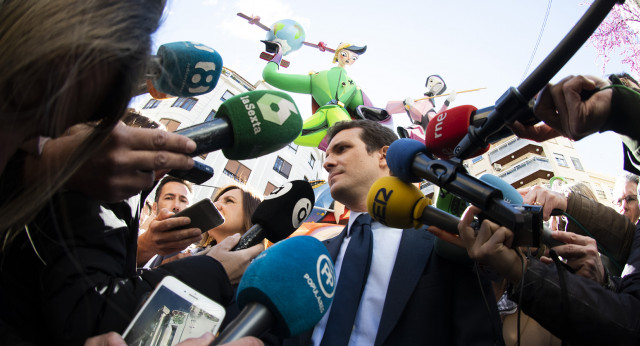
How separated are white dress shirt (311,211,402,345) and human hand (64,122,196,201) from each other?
1.03 m

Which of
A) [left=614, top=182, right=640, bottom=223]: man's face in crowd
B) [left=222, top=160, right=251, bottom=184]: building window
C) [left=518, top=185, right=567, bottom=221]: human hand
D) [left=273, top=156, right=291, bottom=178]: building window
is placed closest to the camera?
[left=518, top=185, right=567, bottom=221]: human hand

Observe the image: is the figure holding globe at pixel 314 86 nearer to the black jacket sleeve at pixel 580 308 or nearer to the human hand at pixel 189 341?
the black jacket sleeve at pixel 580 308

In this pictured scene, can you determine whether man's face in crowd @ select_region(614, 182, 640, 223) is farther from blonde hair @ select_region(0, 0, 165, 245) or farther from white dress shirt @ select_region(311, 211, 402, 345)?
blonde hair @ select_region(0, 0, 165, 245)

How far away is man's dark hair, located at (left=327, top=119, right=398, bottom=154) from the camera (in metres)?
2.39

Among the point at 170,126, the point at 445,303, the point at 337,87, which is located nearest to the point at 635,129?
the point at 445,303

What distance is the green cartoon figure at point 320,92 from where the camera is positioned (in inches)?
217

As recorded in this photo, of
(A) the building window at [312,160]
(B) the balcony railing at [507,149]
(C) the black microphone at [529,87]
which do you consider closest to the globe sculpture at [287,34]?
(C) the black microphone at [529,87]

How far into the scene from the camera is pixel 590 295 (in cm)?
115

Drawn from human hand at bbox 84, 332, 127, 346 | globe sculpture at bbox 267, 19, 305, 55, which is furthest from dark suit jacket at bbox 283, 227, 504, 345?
globe sculpture at bbox 267, 19, 305, 55

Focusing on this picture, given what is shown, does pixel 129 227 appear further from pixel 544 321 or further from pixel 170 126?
pixel 170 126

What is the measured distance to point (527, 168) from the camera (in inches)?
930

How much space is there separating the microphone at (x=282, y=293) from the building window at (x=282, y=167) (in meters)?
21.5

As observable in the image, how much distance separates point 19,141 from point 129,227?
50cm

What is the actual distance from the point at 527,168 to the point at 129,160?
27313 mm
